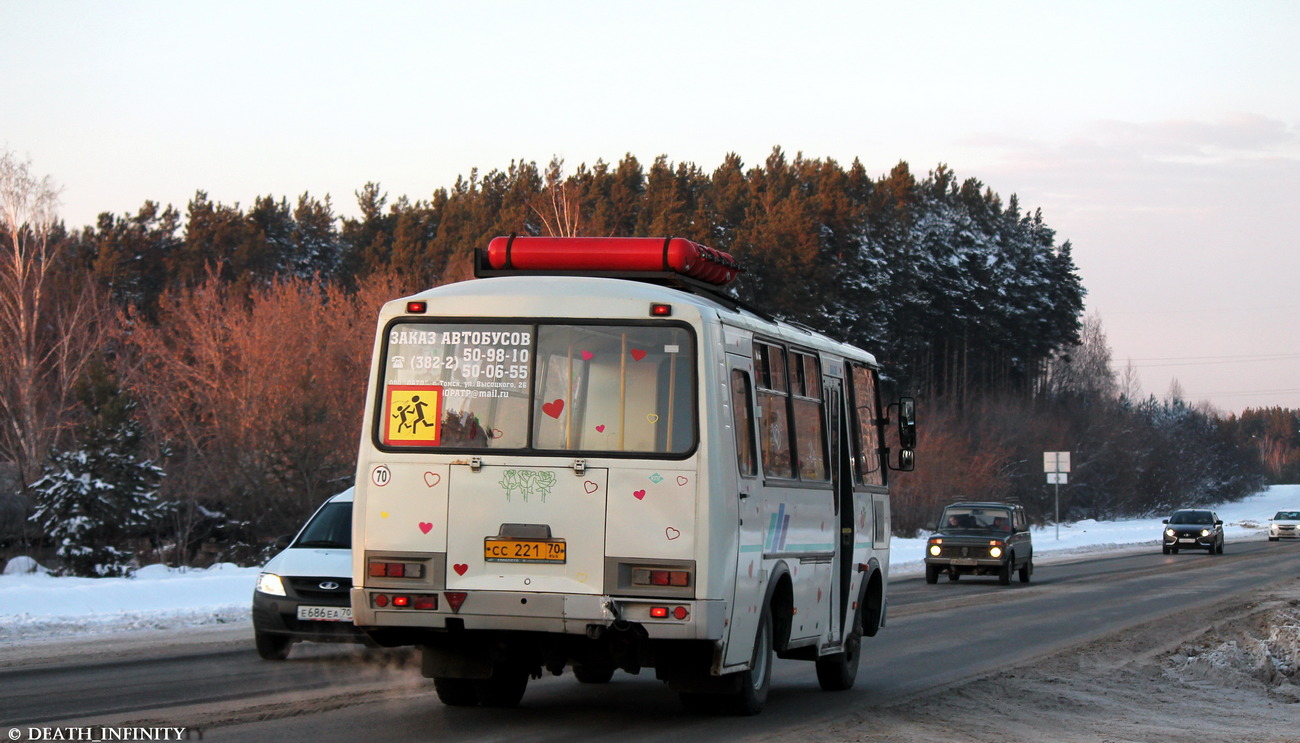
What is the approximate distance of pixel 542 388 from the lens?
9641 millimetres

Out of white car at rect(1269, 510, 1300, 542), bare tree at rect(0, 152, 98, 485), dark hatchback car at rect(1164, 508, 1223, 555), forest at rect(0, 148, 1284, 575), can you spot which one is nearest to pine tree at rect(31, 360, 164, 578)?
forest at rect(0, 148, 1284, 575)

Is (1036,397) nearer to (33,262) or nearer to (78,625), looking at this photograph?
(33,262)

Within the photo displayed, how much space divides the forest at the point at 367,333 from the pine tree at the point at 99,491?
45mm

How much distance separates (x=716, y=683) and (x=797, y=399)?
8.26 feet

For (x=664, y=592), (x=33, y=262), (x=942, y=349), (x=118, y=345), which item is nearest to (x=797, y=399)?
(x=664, y=592)

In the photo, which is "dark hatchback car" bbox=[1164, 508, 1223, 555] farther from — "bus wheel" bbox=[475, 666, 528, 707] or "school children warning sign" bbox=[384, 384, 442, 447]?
"school children warning sign" bbox=[384, 384, 442, 447]

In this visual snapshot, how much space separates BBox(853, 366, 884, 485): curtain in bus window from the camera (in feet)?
44.1

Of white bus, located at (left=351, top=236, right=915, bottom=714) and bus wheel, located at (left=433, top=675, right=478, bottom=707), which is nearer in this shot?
white bus, located at (left=351, top=236, right=915, bottom=714)

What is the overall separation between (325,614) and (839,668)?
5.00 meters

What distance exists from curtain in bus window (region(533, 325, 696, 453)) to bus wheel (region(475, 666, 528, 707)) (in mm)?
2314

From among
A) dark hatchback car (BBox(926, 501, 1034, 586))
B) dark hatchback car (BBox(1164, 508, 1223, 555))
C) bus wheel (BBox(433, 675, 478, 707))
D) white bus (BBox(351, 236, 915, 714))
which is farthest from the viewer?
dark hatchback car (BBox(1164, 508, 1223, 555))

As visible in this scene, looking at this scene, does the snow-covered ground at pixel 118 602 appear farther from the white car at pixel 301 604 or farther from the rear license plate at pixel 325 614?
the rear license plate at pixel 325 614

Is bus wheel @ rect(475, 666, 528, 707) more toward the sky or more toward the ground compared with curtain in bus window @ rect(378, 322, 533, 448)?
more toward the ground

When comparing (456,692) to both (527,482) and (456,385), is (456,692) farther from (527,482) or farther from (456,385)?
(456,385)
